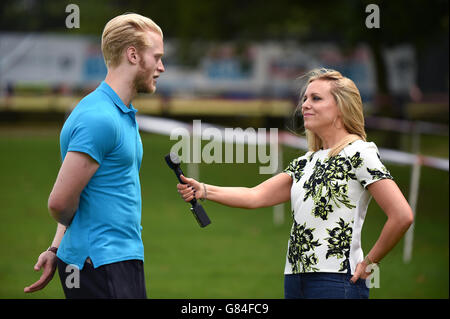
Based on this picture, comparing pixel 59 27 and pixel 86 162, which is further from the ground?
pixel 59 27

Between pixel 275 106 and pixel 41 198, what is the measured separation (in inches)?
912

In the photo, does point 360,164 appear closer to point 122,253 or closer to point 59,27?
point 122,253

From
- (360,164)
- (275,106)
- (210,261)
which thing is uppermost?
(275,106)

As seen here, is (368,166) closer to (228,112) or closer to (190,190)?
(190,190)

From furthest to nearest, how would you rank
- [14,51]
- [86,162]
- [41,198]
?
[14,51] → [41,198] → [86,162]

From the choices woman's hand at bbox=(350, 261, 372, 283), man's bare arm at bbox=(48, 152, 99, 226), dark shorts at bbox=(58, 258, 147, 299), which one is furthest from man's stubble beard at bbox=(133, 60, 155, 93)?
woman's hand at bbox=(350, 261, 372, 283)

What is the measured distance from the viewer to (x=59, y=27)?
50.0 m

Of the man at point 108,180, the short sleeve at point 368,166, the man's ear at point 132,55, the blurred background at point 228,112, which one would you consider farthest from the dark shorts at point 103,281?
the blurred background at point 228,112

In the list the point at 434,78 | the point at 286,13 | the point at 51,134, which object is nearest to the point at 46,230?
the point at 286,13

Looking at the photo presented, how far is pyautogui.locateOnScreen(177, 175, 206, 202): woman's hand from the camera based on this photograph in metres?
3.67

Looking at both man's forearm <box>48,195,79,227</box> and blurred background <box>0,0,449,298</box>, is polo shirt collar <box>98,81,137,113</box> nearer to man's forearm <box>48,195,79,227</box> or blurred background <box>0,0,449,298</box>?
man's forearm <box>48,195,79,227</box>

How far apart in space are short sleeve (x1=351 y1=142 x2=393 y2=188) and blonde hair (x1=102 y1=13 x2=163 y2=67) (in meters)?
1.15

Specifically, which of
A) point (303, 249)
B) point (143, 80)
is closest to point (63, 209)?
point (143, 80)

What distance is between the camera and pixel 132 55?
3.26 meters
